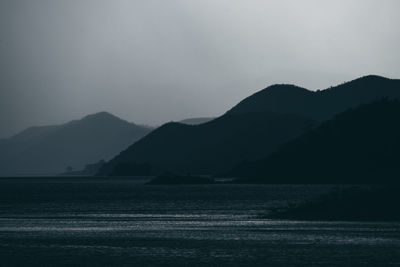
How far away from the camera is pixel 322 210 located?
128 metres

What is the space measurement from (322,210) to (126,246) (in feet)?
145

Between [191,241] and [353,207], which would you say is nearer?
[191,241]

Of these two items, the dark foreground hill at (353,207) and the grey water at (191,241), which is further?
the dark foreground hill at (353,207)

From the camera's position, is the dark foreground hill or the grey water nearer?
the grey water

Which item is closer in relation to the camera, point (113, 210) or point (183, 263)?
point (183, 263)

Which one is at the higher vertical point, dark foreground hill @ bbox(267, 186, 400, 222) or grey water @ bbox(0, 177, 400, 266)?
dark foreground hill @ bbox(267, 186, 400, 222)

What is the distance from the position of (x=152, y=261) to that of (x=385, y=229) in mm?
38170

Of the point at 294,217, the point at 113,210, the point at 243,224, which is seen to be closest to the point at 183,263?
the point at 243,224

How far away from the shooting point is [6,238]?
100688 mm

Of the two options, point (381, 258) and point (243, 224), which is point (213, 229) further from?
point (381, 258)

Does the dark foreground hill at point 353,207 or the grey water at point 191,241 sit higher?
the dark foreground hill at point 353,207

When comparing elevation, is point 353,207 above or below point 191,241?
above

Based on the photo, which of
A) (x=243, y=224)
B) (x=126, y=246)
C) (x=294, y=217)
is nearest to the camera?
(x=126, y=246)

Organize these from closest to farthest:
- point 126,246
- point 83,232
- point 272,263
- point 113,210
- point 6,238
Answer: point 272,263
point 126,246
point 6,238
point 83,232
point 113,210
